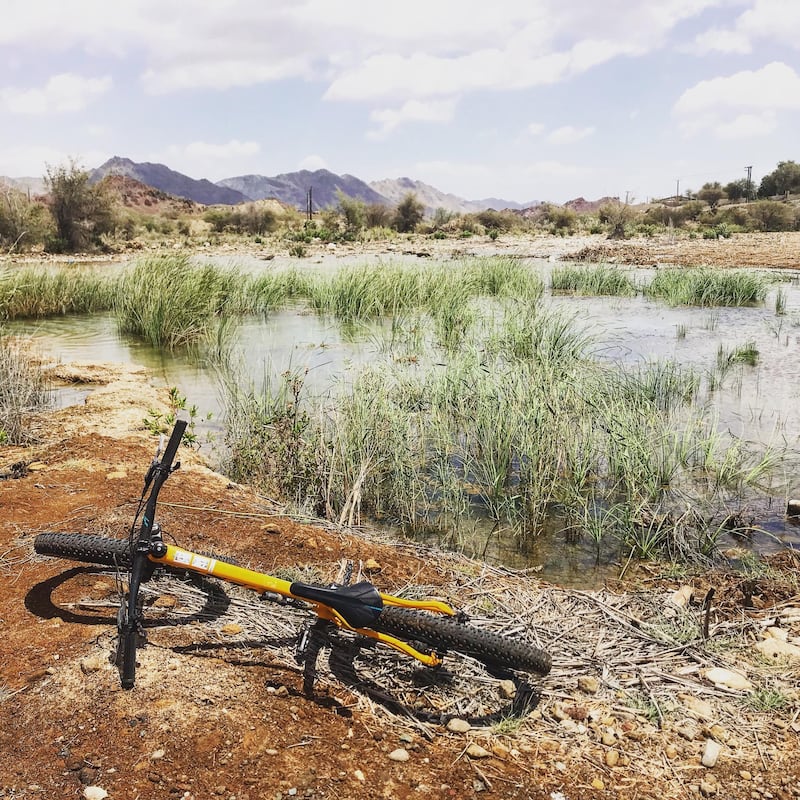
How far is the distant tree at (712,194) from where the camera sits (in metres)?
50.0

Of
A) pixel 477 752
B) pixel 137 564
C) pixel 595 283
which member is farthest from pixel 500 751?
pixel 595 283

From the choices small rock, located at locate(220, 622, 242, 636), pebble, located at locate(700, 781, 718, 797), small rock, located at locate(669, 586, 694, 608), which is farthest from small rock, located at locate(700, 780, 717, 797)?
small rock, located at locate(220, 622, 242, 636)

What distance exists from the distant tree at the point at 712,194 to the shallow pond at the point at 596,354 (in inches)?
1565

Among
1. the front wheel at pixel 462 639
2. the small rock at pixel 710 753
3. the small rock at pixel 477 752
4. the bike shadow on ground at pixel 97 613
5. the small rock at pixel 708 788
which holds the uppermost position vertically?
the front wheel at pixel 462 639

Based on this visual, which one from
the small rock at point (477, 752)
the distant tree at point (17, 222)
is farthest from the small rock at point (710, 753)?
the distant tree at point (17, 222)

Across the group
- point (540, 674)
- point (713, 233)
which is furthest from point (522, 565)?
point (713, 233)

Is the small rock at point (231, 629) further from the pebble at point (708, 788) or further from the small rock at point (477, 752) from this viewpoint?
the pebble at point (708, 788)

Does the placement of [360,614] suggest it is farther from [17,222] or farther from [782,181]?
[782,181]

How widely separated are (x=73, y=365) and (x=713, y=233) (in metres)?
27.1

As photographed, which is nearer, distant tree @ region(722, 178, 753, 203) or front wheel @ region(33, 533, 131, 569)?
front wheel @ region(33, 533, 131, 569)

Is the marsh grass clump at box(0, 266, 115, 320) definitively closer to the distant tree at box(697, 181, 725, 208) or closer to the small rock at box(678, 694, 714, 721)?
the small rock at box(678, 694, 714, 721)

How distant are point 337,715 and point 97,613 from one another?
1.13 metres

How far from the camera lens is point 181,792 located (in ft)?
6.42

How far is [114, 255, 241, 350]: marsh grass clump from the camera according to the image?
33.8ft
